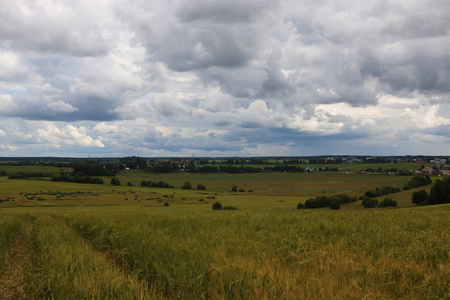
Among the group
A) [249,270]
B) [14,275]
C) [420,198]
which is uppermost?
[249,270]

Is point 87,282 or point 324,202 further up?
point 87,282

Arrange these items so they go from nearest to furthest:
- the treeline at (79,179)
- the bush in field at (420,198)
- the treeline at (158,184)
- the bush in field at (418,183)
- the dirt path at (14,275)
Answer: the dirt path at (14,275), the bush in field at (420,198), the bush in field at (418,183), the treeline at (158,184), the treeline at (79,179)

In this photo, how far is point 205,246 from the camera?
6.58 m

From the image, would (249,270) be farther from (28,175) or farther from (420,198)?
(28,175)

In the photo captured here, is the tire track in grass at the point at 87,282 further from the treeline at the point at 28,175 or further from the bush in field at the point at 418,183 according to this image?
the treeline at the point at 28,175

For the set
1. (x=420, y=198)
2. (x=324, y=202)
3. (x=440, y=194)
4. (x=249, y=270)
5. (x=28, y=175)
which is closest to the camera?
(x=249, y=270)

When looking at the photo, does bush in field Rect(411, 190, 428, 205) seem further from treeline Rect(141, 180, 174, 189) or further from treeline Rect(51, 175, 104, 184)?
treeline Rect(51, 175, 104, 184)

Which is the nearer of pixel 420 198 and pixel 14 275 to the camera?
pixel 14 275

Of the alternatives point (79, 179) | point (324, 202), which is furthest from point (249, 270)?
point (79, 179)

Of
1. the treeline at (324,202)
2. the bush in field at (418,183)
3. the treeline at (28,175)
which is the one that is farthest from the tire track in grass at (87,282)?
the treeline at (28,175)

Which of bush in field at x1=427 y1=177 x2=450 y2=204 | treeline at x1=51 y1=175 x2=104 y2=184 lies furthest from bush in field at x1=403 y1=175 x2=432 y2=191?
treeline at x1=51 y1=175 x2=104 y2=184

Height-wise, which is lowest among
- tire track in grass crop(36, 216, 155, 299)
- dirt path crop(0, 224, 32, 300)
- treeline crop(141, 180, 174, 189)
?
treeline crop(141, 180, 174, 189)

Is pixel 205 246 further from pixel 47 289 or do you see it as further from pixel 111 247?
pixel 111 247

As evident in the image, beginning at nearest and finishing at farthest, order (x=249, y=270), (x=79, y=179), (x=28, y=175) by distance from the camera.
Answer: (x=249, y=270), (x=79, y=179), (x=28, y=175)
